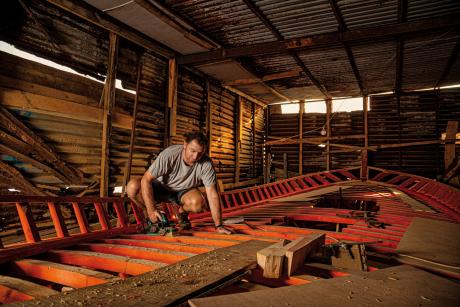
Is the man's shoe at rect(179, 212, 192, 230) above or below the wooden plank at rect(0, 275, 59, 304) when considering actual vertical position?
above

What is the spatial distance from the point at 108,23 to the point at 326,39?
5.02m

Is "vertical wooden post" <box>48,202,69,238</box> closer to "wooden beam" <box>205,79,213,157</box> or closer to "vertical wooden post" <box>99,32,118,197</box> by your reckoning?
"vertical wooden post" <box>99,32,118,197</box>

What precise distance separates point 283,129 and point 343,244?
12103 millimetres

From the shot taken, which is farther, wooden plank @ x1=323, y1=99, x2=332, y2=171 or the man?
wooden plank @ x1=323, y1=99, x2=332, y2=171

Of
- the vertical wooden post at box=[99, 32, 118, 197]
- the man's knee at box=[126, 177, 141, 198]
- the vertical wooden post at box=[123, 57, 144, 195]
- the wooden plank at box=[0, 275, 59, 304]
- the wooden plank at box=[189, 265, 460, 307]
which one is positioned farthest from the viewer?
the vertical wooden post at box=[123, 57, 144, 195]

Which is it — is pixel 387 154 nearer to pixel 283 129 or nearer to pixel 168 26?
pixel 283 129

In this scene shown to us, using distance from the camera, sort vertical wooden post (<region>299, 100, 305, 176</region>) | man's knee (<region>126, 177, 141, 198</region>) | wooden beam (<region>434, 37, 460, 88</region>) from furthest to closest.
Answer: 1. vertical wooden post (<region>299, 100, 305, 176</region>)
2. wooden beam (<region>434, 37, 460, 88</region>)
3. man's knee (<region>126, 177, 141, 198</region>)


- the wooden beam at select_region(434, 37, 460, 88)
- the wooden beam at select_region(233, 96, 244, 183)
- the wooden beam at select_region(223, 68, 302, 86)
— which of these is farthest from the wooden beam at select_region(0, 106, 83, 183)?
the wooden beam at select_region(434, 37, 460, 88)

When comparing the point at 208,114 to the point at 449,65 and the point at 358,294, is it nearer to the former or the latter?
the point at 449,65

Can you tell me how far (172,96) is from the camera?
7820mm

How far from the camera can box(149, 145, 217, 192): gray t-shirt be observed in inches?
137

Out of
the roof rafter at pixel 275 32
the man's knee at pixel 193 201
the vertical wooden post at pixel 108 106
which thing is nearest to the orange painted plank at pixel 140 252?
→ the man's knee at pixel 193 201

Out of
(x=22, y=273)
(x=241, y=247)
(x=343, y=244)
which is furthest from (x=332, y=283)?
(x=22, y=273)

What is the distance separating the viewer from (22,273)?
210 cm
